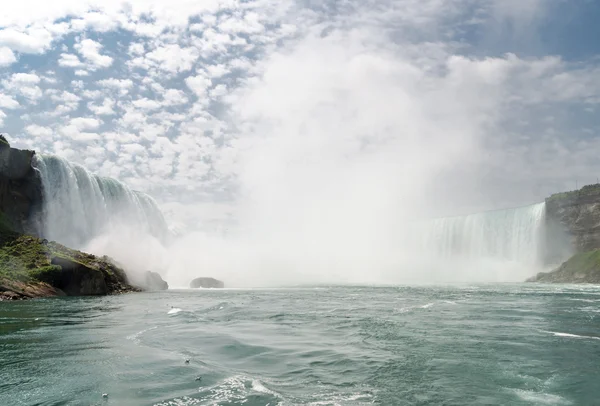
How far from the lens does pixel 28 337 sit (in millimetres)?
18703

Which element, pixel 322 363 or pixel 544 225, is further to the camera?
pixel 544 225

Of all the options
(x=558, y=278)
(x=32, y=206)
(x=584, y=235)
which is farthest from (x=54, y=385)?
(x=584, y=235)

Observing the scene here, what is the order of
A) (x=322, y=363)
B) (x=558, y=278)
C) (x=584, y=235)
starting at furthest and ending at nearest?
(x=584, y=235), (x=558, y=278), (x=322, y=363)

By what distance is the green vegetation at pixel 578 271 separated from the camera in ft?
261

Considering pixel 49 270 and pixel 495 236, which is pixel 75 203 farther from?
pixel 495 236

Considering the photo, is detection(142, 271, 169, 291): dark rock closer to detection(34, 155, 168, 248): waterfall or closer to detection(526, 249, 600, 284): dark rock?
detection(34, 155, 168, 248): waterfall

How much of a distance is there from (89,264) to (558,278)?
79310mm

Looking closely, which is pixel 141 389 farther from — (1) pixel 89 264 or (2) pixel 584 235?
(2) pixel 584 235

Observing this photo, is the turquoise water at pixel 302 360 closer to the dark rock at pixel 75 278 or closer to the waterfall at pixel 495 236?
the dark rock at pixel 75 278

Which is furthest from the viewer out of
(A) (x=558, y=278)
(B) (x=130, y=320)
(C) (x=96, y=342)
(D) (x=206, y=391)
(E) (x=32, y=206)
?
(A) (x=558, y=278)

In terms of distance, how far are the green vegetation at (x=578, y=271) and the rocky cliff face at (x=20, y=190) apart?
86116mm

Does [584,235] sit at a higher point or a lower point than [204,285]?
higher

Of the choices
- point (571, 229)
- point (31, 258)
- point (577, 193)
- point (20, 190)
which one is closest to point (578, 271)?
point (571, 229)

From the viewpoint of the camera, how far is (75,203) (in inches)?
2621
